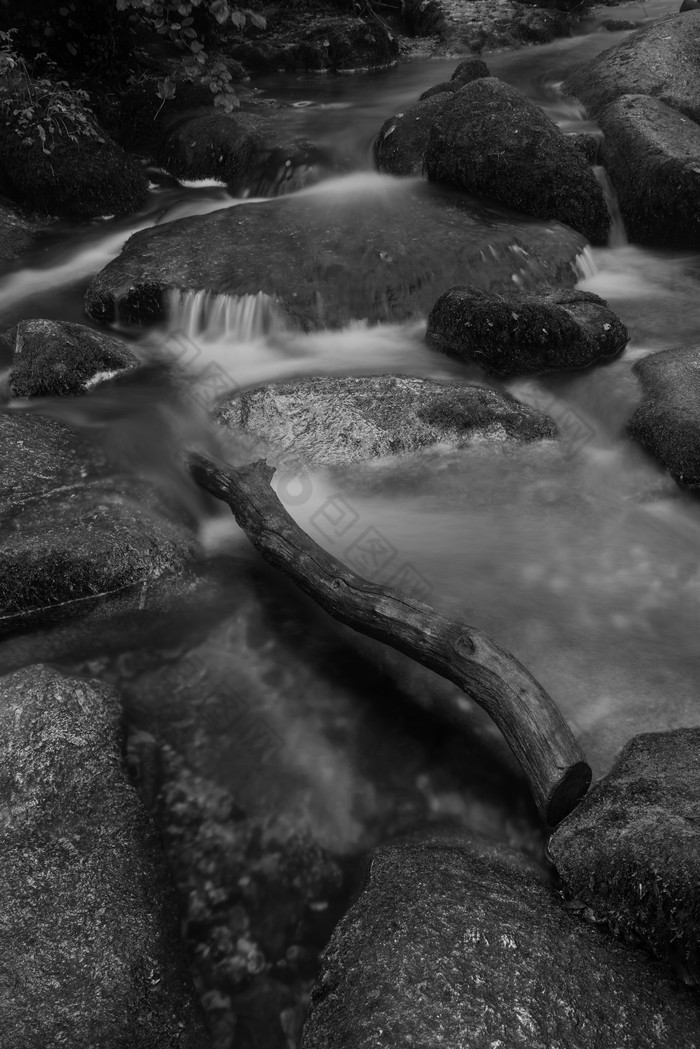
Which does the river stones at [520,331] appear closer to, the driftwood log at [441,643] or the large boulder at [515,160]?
the large boulder at [515,160]

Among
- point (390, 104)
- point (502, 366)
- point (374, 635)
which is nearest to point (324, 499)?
point (374, 635)

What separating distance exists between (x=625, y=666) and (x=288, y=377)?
3.83 m

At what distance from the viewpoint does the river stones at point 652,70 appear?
10898 mm

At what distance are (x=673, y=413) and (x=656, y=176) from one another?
4411 mm

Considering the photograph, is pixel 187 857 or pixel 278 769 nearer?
pixel 187 857

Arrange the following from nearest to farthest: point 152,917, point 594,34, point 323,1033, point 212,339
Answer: point 323,1033
point 152,917
point 212,339
point 594,34

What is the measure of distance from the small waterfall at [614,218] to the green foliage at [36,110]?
20.6 ft

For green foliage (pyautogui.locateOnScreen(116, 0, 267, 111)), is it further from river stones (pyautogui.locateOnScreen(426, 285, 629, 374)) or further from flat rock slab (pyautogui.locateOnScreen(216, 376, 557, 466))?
flat rock slab (pyautogui.locateOnScreen(216, 376, 557, 466))

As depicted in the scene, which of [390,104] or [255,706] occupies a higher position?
[390,104]

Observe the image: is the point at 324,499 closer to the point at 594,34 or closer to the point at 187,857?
the point at 187,857

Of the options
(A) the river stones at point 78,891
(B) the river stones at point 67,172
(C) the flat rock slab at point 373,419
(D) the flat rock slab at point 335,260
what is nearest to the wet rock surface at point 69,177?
(B) the river stones at point 67,172

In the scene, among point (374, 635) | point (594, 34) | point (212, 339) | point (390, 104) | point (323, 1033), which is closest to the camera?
point (323, 1033)

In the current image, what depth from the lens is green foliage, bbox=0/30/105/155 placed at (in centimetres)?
984

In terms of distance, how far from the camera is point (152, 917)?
3.03 metres
